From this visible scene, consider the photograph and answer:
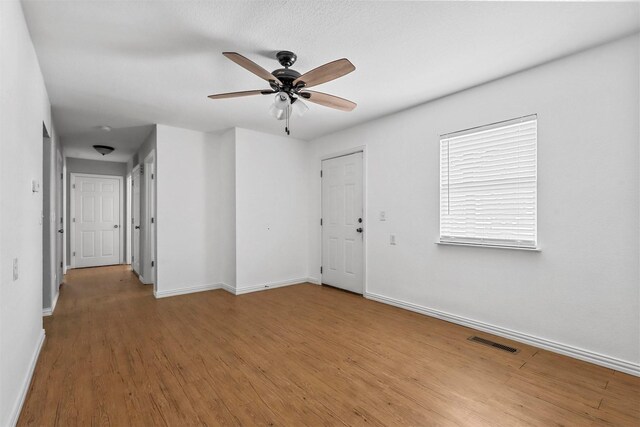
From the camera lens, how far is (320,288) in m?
5.21

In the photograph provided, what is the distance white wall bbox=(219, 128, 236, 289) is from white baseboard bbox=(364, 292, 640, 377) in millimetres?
2612

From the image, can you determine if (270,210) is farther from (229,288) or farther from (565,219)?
(565,219)

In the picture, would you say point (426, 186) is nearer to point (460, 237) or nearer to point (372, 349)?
point (460, 237)

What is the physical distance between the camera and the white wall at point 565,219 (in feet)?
7.91

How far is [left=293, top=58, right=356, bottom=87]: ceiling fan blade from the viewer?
7.33 ft

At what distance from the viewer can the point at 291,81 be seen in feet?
8.89

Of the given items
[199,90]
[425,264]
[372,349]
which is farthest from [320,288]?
[199,90]

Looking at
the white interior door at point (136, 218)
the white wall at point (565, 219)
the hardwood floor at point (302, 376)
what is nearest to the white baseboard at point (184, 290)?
the hardwood floor at point (302, 376)

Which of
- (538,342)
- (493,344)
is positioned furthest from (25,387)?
(538,342)

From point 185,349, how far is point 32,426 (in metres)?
1.13

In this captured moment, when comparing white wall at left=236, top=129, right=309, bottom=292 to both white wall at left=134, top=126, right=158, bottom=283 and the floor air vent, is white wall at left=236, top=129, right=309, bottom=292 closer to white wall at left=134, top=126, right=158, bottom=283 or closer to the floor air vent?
white wall at left=134, top=126, right=158, bottom=283

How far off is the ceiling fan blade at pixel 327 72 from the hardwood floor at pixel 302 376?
226cm

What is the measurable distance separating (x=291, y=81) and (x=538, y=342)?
10.4 feet

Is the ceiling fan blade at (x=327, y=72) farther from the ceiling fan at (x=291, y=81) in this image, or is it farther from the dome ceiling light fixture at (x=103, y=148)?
the dome ceiling light fixture at (x=103, y=148)
